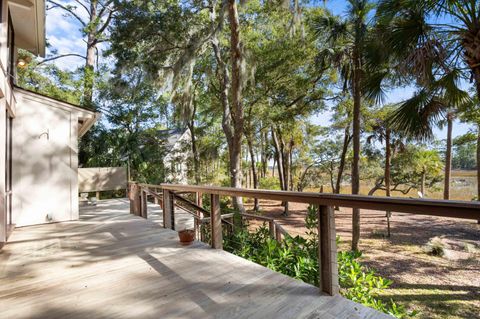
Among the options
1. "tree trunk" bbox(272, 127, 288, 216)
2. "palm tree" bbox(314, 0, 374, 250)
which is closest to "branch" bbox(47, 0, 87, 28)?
"tree trunk" bbox(272, 127, 288, 216)

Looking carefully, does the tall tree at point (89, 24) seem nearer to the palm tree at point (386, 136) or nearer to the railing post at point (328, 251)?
the palm tree at point (386, 136)

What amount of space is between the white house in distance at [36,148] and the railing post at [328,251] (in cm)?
489

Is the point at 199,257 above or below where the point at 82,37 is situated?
below

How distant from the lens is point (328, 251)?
1962 millimetres

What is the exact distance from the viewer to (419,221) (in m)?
12.5

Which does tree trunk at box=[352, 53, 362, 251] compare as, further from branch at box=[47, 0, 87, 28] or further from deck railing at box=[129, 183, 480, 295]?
branch at box=[47, 0, 87, 28]

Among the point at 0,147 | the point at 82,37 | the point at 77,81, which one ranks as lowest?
the point at 0,147

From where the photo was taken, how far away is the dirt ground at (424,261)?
5.31 meters

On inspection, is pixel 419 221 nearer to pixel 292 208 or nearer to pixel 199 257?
pixel 292 208

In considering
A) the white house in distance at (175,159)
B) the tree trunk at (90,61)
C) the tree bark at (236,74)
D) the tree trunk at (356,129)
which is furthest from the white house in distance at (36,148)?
the white house in distance at (175,159)

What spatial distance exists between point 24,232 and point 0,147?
76.5 inches

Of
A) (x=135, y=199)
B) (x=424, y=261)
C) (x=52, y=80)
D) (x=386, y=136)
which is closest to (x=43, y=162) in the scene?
(x=135, y=199)

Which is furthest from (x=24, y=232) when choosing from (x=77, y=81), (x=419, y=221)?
(x=419, y=221)

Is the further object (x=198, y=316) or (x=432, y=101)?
(x=432, y=101)
